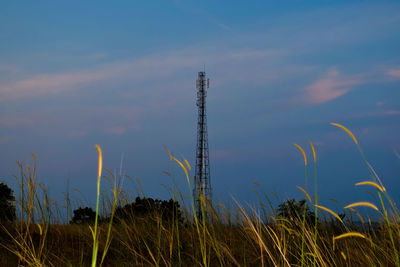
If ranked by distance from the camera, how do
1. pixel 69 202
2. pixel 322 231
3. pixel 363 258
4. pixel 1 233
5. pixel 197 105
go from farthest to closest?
1. pixel 197 105
2. pixel 1 233
3. pixel 69 202
4. pixel 322 231
5. pixel 363 258

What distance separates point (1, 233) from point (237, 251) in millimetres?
3560

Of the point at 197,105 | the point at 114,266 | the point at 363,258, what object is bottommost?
the point at 114,266

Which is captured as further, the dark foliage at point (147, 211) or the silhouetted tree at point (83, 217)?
the silhouetted tree at point (83, 217)

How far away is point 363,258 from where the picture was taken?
12.2 feet

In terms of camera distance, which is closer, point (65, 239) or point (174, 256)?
point (174, 256)

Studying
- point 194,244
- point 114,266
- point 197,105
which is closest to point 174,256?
point 194,244

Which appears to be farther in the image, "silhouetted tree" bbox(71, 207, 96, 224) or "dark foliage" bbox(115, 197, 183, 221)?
"silhouetted tree" bbox(71, 207, 96, 224)

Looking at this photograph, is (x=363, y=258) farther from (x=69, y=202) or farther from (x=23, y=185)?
(x=69, y=202)

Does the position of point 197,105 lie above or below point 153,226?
above

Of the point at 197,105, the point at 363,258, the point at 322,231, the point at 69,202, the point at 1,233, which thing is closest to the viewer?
the point at 363,258

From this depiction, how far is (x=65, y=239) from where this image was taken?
579 centimetres

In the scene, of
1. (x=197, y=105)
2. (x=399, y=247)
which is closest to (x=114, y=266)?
(x=399, y=247)

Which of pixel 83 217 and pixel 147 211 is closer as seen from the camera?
pixel 83 217

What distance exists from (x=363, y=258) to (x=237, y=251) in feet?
4.73
